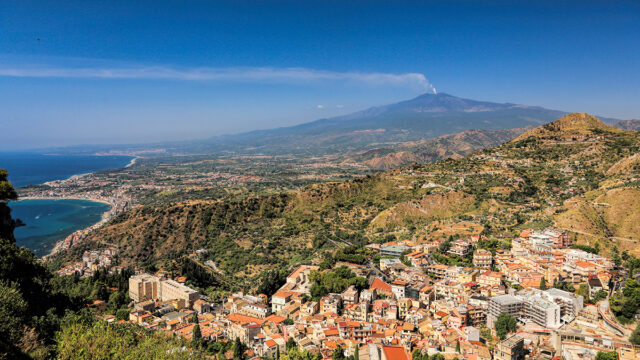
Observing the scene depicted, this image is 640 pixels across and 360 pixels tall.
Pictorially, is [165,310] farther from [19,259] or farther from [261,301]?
[19,259]

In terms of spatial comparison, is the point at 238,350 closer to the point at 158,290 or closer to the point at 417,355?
the point at 417,355

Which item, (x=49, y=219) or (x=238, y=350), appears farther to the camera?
(x=49, y=219)

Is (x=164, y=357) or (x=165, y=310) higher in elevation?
(x=164, y=357)

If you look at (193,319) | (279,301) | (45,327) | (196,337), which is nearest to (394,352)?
(279,301)

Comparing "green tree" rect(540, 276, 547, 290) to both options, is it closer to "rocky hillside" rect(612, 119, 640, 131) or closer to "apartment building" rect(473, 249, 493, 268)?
"apartment building" rect(473, 249, 493, 268)

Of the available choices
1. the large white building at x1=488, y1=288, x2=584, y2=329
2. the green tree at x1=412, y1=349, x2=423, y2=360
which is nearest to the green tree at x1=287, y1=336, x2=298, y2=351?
the green tree at x1=412, y1=349, x2=423, y2=360

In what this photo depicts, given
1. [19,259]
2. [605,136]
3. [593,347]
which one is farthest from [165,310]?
[605,136]
